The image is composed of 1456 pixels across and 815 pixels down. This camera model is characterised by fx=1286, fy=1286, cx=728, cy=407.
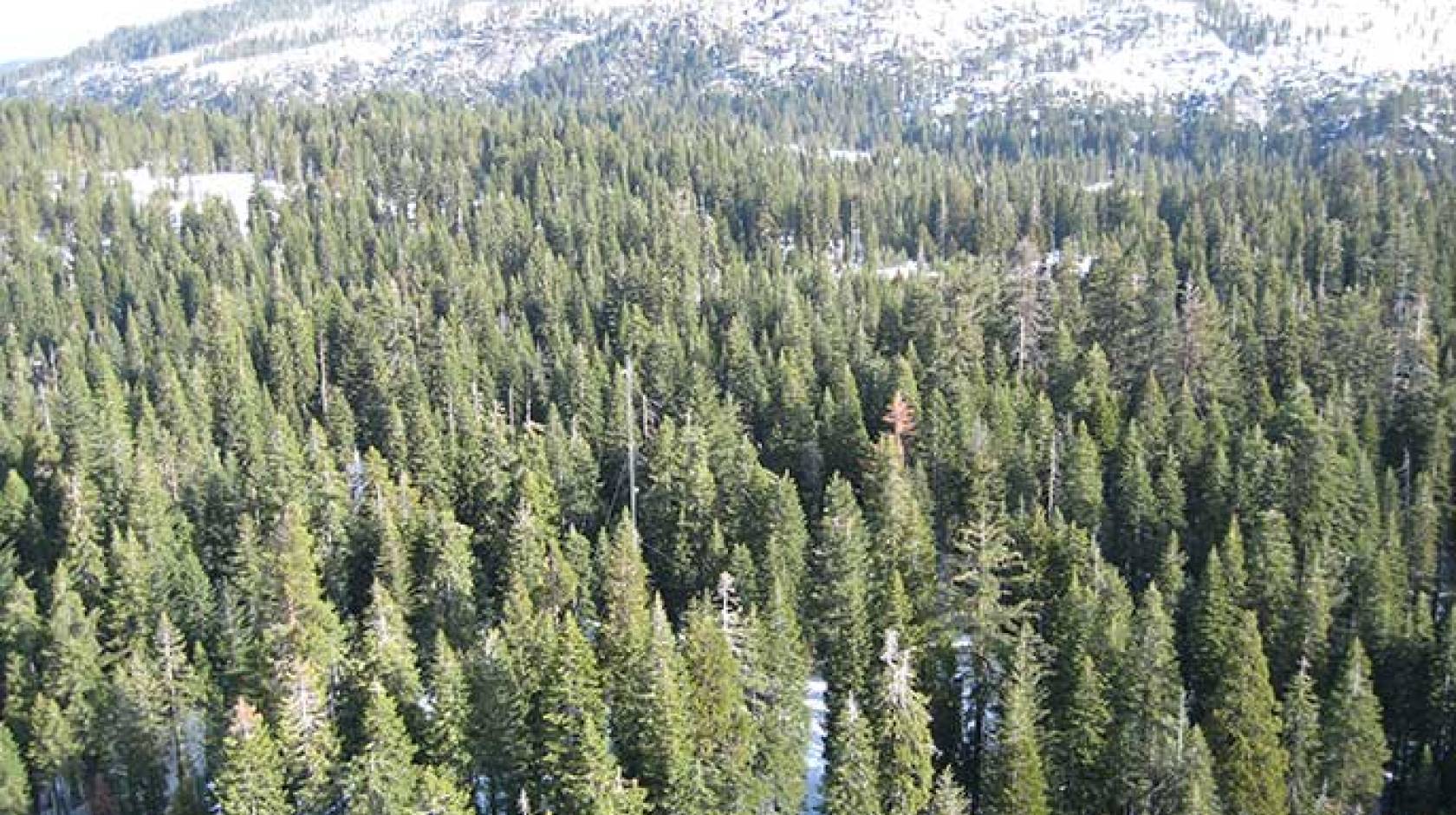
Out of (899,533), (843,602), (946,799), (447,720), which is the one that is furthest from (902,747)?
(899,533)

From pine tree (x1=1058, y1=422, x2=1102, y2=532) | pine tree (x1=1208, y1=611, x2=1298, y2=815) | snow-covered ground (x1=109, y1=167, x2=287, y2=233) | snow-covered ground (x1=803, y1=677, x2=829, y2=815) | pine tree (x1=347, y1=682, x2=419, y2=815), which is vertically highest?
snow-covered ground (x1=109, y1=167, x2=287, y2=233)

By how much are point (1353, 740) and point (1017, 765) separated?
15006 millimetres

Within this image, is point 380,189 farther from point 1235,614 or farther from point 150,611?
point 1235,614

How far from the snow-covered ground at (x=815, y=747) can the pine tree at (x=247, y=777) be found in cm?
1968

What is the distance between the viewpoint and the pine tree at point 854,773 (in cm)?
4350

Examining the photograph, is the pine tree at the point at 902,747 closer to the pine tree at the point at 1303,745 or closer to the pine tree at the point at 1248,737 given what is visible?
the pine tree at the point at 1248,737

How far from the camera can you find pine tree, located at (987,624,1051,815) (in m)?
46.1

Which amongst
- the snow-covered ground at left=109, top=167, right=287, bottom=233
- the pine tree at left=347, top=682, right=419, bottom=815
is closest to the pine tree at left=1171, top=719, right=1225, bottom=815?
the pine tree at left=347, top=682, right=419, bottom=815

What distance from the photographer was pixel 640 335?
99.6 m

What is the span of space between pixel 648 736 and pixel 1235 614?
27.3 metres

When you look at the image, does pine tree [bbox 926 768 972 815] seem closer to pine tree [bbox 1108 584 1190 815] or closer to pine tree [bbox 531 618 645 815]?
pine tree [bbox 1108 584 1190 815]

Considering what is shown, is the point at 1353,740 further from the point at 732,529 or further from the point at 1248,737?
the point at 732,529

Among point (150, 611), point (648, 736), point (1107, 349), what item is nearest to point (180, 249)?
point (150, 611)

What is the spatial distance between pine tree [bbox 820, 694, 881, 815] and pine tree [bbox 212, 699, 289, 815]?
1945 centimetres
